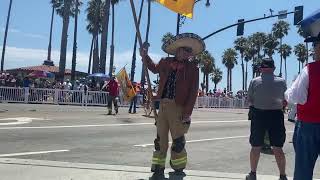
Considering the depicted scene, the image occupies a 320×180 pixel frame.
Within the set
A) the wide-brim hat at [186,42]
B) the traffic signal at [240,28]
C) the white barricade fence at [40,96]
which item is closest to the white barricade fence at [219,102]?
the traffic signal at [240,28]

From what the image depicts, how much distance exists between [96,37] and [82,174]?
216ft

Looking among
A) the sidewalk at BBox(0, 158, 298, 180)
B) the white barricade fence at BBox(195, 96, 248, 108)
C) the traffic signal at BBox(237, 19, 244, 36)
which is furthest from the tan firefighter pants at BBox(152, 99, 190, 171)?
the white barricade fence at BBox(195, 96, 248, 108)

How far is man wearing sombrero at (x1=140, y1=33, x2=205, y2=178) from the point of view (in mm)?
7812

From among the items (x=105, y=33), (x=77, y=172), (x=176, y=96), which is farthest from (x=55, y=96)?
(x=176, y=96)

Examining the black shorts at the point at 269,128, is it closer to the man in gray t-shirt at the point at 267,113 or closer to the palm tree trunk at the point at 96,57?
the man in gray t-shirt at the point at 267,113

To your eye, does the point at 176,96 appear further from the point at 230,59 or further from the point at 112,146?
the point at 230,59

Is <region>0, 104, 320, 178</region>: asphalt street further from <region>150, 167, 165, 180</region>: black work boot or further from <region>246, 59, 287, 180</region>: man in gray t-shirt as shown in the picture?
<region>150, 167, 165, 180</region>: black work boot

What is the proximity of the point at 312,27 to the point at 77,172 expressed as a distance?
12.9 ft

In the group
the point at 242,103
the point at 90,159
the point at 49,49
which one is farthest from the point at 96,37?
the point at 90,159

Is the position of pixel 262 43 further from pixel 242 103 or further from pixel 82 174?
pixel 82 174

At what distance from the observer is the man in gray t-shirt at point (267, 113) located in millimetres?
7969

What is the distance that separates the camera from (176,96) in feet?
25.7

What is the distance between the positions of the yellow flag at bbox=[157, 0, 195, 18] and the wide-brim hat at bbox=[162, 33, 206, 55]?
47 centimetres

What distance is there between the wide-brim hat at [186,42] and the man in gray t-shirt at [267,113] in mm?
1008
